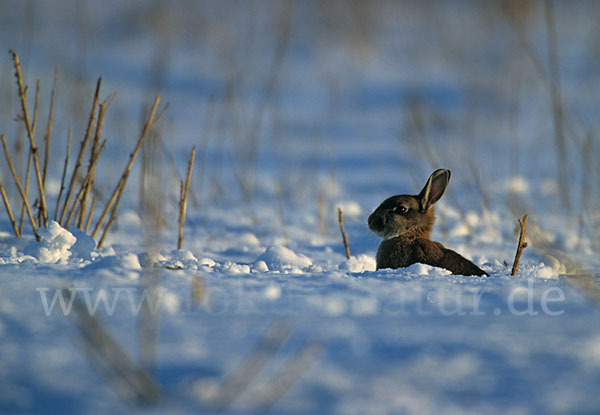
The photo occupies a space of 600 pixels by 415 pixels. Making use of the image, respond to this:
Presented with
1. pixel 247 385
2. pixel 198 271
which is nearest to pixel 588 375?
pixel 247 385

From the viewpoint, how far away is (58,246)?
211 centimetres

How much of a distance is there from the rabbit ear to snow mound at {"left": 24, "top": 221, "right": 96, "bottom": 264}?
151 cm

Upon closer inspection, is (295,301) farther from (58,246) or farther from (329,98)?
(329,98)

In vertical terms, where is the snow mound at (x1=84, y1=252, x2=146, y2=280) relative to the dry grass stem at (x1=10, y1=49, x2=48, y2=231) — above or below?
below

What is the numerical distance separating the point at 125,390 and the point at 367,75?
8.26m

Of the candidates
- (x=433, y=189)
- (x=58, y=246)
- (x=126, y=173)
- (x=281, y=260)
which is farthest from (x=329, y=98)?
(x=58, y=246)

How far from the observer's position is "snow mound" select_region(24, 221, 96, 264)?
2.05 m

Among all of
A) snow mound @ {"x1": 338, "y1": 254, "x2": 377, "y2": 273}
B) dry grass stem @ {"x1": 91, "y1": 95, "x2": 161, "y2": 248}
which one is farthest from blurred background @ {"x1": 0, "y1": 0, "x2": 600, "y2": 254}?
snow mound @ {"x1": 338, "y1": 254, "x2": 377, "y2": 273}

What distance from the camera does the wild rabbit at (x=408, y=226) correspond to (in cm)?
243

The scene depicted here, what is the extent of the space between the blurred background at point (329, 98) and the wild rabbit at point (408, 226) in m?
0.95

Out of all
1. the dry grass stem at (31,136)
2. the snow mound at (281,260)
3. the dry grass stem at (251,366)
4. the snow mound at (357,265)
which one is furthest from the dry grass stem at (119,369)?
the dry grass stem at (31,136)

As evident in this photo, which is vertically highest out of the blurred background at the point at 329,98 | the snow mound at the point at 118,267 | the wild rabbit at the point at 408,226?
the blurred background at the point at 329,98

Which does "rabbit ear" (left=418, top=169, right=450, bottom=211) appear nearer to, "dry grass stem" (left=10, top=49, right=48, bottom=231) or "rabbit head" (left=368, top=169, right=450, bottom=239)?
"rabbit head" (left=368, top=169, right=450, bottom=239)

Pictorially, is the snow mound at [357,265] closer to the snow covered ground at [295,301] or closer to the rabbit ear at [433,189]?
the snow covered ground at [295,301]
